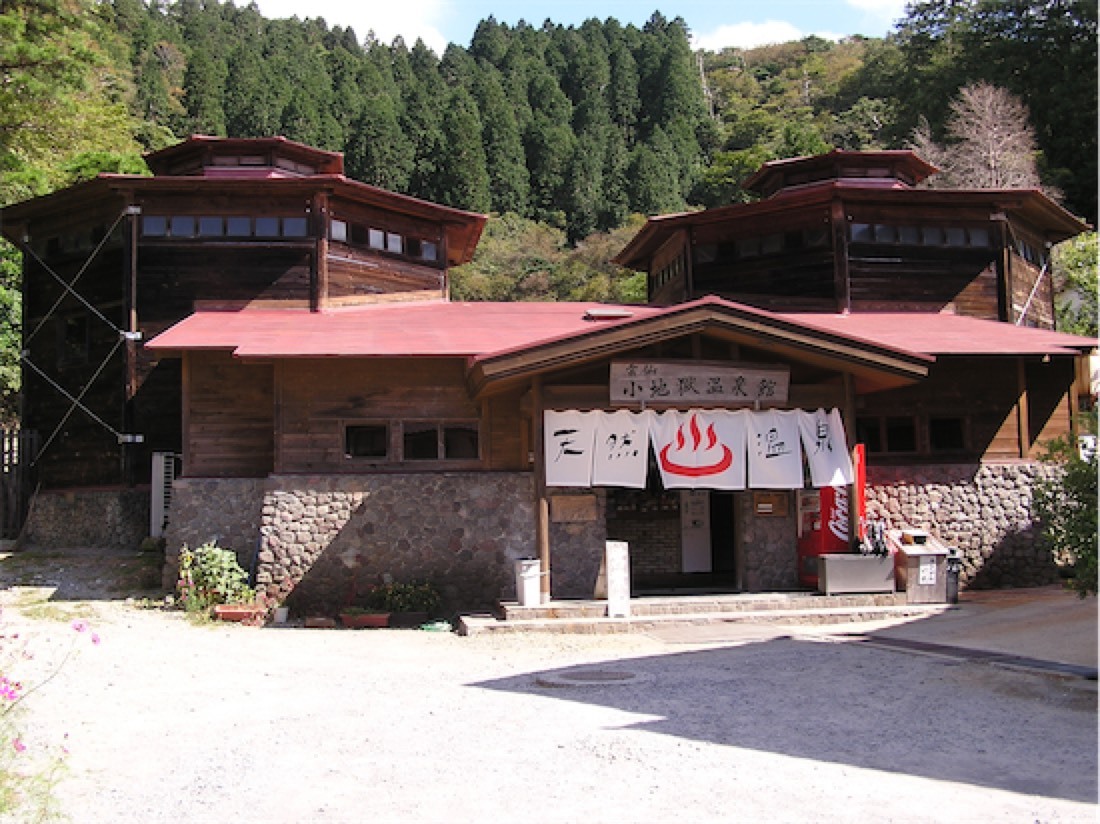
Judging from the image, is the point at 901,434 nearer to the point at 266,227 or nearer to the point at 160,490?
the point at 266,227

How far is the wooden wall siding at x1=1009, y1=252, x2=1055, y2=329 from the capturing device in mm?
21798

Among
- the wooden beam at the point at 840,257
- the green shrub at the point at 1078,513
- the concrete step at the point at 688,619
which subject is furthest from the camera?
the wooden beam at the point at 840,257

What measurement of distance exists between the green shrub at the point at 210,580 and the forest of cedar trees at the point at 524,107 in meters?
13.2

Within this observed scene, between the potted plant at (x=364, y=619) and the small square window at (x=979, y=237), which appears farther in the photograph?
the small square window at (x=979, y=237)

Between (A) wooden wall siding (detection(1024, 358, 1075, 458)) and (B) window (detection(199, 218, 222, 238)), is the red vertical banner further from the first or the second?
(B) window (detection(199, 218, 222, 238))

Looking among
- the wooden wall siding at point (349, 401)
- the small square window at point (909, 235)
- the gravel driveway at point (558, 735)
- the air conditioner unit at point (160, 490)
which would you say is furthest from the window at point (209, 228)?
the small square window at point (909, 235)

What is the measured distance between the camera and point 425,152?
59812 millimetres

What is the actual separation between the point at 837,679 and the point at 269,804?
5.82m

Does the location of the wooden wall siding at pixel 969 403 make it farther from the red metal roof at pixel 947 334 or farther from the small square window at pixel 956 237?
the small square window at pixel 956 237

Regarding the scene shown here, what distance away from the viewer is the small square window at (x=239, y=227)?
19.5 metres

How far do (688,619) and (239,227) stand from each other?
11.7 meters

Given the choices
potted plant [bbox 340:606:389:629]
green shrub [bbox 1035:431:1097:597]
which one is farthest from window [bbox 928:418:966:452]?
potted plant [bbox 340:606:389:629]

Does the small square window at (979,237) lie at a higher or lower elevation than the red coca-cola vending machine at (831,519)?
higher

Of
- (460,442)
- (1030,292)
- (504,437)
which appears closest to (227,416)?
(460,442)
